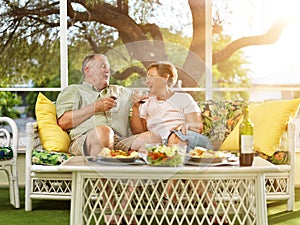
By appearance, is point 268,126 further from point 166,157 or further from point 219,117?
point 166,157

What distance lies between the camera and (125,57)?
587 cm

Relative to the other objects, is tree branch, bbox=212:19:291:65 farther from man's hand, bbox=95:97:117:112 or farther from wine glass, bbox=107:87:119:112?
man's hand, bbox=95:97:117:112

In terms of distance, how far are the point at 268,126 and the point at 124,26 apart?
6.83ft

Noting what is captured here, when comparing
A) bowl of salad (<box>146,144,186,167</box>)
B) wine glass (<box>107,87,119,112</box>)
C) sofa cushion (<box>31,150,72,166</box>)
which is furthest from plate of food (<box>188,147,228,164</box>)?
wine glass (<box>107,87,119,112</box>)

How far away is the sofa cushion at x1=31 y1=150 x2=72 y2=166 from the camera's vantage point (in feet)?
13.4

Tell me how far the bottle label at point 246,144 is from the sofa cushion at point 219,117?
4.02 ft

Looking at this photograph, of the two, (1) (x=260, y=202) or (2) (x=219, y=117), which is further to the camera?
(2) (x=219, y=117)

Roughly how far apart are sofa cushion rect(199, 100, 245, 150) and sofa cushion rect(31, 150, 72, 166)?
1.09 metres

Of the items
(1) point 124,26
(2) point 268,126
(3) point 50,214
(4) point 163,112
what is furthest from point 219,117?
(1) point 124,26

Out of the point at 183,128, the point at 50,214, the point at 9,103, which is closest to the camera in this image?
the point at 183,128

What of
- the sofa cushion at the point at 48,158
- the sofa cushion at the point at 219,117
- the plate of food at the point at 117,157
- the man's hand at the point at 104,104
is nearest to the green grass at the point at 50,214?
the sofa cushion at the point at 48,158

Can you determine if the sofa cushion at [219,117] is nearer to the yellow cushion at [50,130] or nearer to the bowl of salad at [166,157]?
the yellow cushion at [50,130]

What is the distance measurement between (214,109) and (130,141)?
78 cm

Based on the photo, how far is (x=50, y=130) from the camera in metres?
4.36
